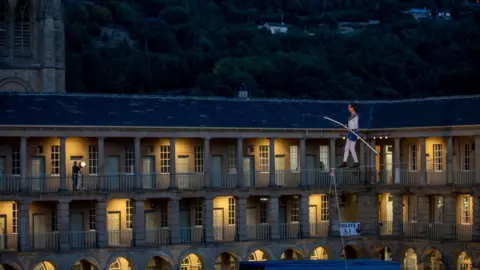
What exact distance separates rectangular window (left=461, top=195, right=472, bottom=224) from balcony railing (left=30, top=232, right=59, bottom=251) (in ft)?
71.7

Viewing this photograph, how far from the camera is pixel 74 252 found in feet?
236

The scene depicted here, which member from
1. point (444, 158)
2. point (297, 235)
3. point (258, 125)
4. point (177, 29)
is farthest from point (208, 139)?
point (177, 29)

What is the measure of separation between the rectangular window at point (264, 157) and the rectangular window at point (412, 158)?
7.96 meters

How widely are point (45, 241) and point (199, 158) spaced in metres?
10.9

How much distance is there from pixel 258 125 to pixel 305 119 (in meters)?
3.48

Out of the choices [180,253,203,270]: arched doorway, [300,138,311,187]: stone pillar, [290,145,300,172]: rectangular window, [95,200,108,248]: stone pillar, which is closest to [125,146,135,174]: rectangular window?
[95,200,108,248]: stone pillar

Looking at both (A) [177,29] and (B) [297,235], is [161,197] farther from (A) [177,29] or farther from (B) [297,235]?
(A) [177,29]

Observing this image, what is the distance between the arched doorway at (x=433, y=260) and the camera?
76812 mm

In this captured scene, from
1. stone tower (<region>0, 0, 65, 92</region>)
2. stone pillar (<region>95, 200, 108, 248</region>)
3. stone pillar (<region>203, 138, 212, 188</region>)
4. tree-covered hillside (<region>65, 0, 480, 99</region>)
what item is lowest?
stone pillar (<region>95, 200, 108, 248</region>)

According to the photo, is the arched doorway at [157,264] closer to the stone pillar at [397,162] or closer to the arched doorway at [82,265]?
the arched doorway at [82,265]

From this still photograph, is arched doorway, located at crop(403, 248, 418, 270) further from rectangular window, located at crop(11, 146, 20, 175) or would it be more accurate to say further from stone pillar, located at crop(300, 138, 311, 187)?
rectangular window, located at crop(11, 146, 20, 175)

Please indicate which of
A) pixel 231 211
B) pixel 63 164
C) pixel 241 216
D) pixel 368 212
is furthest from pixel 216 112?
pixel 368 212

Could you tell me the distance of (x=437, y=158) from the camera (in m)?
78.1

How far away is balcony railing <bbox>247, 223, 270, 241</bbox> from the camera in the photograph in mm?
78250
